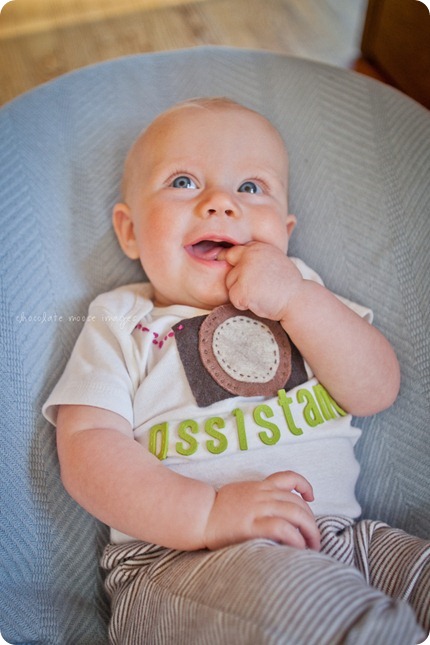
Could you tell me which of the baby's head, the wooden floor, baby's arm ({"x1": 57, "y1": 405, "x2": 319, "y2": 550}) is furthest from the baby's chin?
the wooden floor

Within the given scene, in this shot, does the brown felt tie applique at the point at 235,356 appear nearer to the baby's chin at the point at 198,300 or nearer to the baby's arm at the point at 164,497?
the baby's chin at the point at 198,300

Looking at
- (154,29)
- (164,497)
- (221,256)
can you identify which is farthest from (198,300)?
(154,29)

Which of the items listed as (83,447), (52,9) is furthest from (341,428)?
(52,9)

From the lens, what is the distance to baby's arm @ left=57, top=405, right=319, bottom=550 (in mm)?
652

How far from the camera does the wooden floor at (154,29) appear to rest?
1.93 m

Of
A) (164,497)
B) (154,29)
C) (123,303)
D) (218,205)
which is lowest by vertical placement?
(164,497)

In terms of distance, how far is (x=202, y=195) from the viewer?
33.3 inches

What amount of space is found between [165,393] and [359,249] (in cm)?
42

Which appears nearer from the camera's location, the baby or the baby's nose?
the baby

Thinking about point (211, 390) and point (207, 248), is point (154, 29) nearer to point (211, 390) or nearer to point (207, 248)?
point (207, 248)

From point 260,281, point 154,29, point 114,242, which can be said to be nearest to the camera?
point 260,281

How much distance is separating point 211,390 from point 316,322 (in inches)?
6.7

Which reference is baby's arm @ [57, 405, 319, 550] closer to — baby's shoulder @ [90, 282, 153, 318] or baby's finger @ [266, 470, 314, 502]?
baby's finger @ [266, 470, 314, 502]

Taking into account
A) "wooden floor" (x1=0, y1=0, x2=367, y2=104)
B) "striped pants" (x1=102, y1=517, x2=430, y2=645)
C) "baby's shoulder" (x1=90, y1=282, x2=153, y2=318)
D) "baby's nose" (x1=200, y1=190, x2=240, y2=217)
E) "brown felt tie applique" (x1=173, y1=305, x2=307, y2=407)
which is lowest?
"striped pants" (x1=102, y1=517, x2=430, y2=645)
